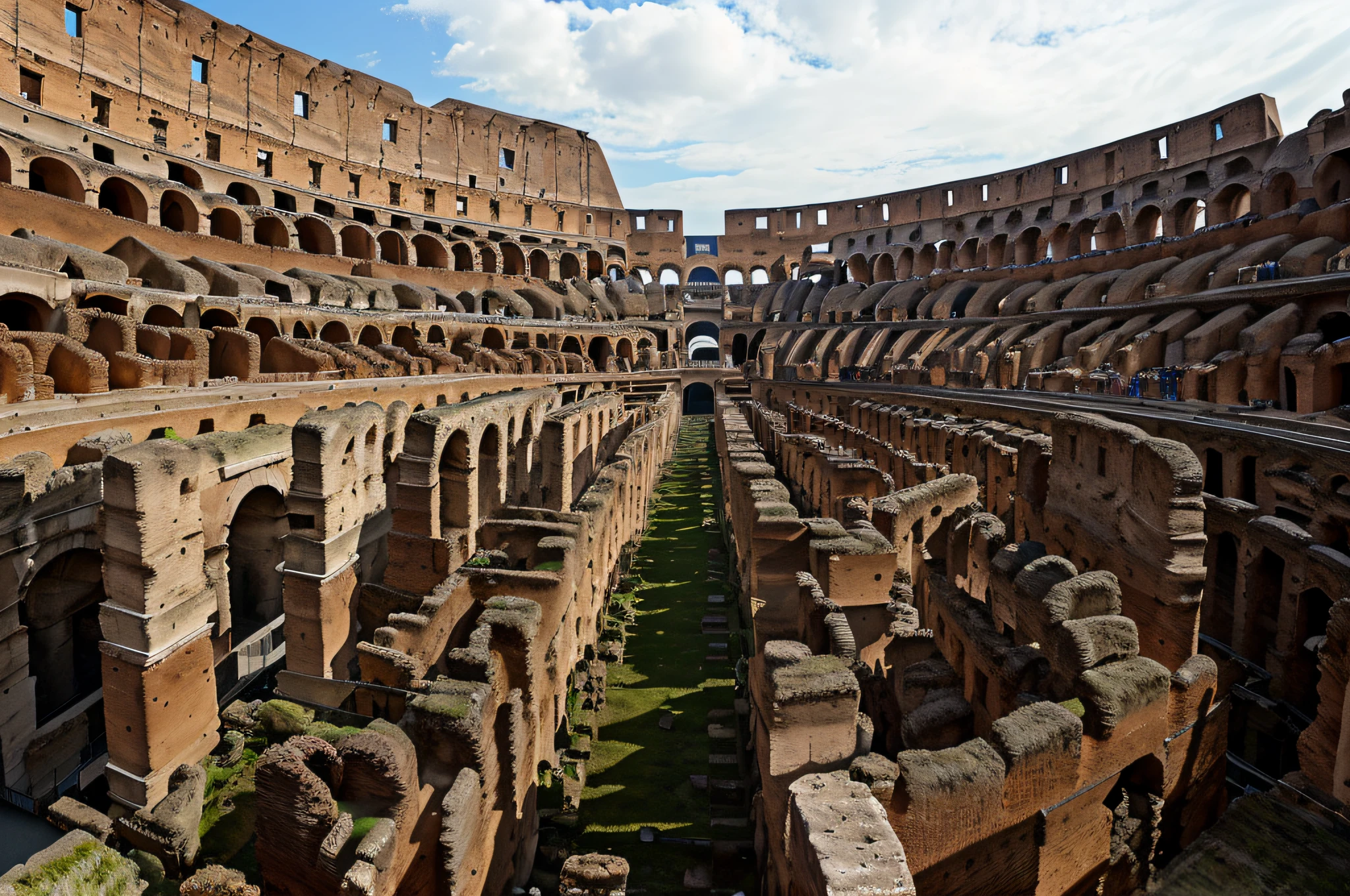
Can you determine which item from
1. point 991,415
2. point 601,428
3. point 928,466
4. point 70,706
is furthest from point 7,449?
point 991,415

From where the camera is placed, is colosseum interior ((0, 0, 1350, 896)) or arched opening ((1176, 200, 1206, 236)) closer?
colosseum interior ((0, 0, 1350, 896))

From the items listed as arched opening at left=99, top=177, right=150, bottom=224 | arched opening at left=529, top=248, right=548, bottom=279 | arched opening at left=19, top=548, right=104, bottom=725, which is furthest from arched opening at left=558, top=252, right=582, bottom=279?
arched opening at left=19, top=548, right=104, bottom=725

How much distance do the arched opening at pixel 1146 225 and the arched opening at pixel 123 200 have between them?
4764 centimetres

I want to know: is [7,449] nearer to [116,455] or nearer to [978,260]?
[116,455]

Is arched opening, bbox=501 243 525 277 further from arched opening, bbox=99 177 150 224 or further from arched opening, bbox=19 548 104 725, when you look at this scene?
arched opening, bbox=19 548 104 725

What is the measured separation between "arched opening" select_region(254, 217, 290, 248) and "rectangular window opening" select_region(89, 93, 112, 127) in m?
6.89

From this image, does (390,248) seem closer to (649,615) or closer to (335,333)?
(335,333)

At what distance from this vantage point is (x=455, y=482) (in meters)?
11.9

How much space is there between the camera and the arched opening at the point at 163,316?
2144 centimetres

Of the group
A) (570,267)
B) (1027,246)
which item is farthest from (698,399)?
(1027,246)

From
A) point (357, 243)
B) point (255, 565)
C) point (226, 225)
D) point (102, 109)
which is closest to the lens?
point (255, 565)

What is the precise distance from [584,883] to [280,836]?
7.84 ft

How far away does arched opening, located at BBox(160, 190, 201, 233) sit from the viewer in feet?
107

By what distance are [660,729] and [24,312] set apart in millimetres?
19435
